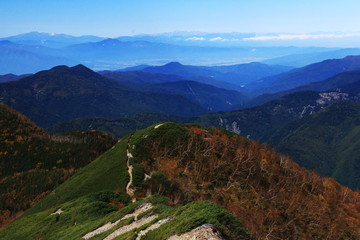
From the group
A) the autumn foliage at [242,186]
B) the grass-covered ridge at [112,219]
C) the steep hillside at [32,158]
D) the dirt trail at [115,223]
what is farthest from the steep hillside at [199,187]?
the steep hillside at [32,158]

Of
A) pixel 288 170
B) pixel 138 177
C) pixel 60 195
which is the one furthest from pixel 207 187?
pixel 288 170

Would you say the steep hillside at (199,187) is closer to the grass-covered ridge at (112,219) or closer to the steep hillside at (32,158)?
the grass-covered ridge at (112,219)

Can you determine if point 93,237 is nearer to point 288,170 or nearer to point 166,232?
point 166,232

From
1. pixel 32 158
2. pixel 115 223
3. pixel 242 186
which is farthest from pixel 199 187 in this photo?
pixel 32 158

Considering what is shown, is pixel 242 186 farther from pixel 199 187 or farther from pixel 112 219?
pixel 112 219

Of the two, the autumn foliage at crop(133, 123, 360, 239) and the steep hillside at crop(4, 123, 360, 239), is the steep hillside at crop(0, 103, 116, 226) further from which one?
the autumn foliage at crop(133, 123, 360, 239)

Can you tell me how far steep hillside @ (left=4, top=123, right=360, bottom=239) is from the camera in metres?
36.3

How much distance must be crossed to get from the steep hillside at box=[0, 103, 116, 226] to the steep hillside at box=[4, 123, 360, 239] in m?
28.3

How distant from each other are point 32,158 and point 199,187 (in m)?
83.1

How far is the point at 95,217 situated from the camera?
3247 centimetres

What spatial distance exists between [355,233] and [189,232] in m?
41.7

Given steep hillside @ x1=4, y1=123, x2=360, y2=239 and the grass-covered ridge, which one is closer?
the grass-covered ridge

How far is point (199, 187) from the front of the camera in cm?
4031

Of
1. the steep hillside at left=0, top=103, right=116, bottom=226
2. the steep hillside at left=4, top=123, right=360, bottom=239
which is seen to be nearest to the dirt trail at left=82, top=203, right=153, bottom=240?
the steep hillside at left=4, top=123, right=360, bottom=239
